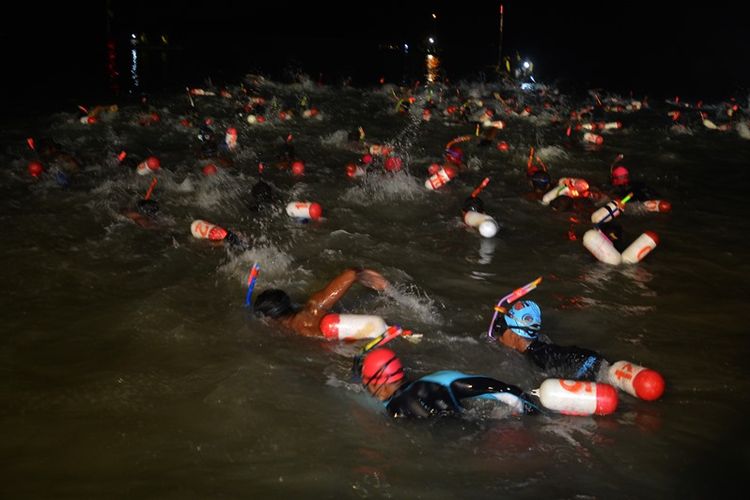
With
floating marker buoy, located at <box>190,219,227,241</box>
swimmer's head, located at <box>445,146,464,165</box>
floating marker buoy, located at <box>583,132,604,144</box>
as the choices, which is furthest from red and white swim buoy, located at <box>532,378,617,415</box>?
floating marker buoy, located at <box>583,132,604,144</box>

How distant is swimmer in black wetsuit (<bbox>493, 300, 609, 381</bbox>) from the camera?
4.82 metres

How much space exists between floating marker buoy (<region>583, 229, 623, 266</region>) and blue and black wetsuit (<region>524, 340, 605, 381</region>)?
291 centimetres

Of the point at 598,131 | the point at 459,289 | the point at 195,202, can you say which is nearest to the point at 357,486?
the point at 459,289

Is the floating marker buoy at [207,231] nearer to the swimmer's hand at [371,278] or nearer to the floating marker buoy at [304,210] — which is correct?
the floating marker buoy at [304,210]

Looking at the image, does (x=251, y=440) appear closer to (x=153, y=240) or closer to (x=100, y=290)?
(x=100, y=290)

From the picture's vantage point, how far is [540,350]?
5027 mm

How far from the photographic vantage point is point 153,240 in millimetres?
7855

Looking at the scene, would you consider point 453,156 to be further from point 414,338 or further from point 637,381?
point 637,381

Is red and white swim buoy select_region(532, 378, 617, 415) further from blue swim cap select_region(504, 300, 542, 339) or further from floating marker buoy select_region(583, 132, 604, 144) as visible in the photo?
floating marker buoy select_region(583, 132, 604, 144)

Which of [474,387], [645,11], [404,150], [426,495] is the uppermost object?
[645,11]

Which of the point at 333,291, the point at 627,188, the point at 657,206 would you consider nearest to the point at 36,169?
the point at 333,291

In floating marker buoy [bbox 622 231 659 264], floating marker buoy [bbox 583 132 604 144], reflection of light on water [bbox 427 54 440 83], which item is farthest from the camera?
reflection of light on water [bbox 427 54 440 83]

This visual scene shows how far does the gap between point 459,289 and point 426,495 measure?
3.45m

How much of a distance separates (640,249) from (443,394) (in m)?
4.61
